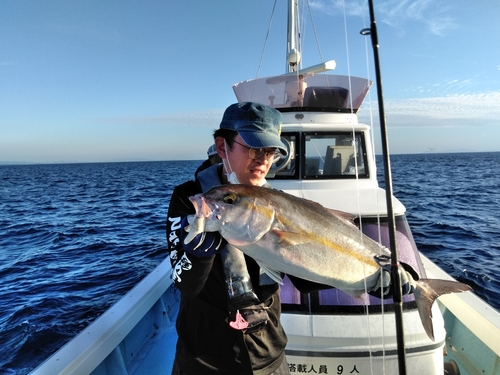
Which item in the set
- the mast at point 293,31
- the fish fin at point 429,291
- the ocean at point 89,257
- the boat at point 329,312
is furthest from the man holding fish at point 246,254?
the mast at point 293,31

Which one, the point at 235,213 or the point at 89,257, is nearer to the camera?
the point at 235,213

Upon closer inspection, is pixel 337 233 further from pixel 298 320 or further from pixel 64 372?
pixel 64 372

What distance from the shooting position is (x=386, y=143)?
246 centimetres

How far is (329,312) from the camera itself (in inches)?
136

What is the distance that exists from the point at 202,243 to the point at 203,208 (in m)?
0.19

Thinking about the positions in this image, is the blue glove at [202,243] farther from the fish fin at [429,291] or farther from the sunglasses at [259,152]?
the fish fin at [429,291]

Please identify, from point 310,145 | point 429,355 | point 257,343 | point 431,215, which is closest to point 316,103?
point 310,145

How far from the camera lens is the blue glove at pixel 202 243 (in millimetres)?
1704

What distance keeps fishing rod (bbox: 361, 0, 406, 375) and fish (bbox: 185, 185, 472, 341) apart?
8 centimetres

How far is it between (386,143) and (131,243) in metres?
12.9

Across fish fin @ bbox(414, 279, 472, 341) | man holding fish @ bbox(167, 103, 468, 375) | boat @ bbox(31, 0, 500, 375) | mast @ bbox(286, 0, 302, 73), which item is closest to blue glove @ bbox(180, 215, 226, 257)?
man holding fish @ bbox(167, 103, 468, 375)

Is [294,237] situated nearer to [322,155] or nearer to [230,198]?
[230,198]

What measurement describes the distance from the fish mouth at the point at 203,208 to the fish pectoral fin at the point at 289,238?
38 cm

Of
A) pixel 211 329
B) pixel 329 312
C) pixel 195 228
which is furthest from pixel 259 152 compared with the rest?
pixel 329 312
